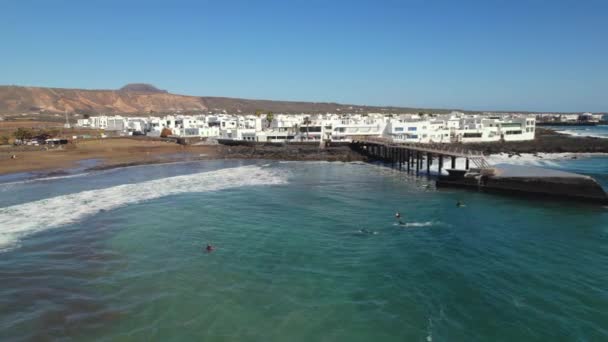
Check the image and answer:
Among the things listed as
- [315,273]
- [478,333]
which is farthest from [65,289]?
[478,333]

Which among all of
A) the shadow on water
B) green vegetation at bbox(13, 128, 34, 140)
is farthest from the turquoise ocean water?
green vegetation at bbox(13, 128, 34, 140)

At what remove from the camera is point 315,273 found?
1653cm

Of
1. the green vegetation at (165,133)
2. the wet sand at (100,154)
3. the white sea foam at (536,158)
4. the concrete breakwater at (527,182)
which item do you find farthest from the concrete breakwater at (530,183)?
the green vegetation at (165,133)

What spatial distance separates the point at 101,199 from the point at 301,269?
71.5ft

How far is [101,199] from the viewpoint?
3083cm

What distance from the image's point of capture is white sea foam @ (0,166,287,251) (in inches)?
930

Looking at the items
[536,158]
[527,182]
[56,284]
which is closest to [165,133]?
[536,158]

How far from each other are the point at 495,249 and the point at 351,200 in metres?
12.9

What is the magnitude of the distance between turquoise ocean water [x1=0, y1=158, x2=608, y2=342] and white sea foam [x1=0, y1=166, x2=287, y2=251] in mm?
216

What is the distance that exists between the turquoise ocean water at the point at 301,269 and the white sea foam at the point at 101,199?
22 centimetres

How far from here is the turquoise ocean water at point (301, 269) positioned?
12.6m

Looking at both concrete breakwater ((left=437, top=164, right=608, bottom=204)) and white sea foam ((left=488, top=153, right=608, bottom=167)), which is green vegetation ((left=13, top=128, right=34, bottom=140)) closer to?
concrete breakwater ((left=437, top=164, right=608, bottom=204))

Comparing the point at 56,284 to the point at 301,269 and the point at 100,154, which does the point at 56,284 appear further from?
the point at 100,154

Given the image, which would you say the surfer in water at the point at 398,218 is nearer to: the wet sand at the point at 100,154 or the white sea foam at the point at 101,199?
the white sea foam at the point at 101,199
